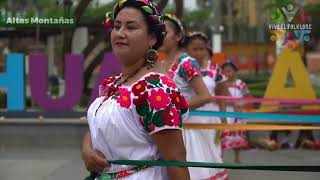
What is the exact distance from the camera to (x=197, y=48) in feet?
20.5

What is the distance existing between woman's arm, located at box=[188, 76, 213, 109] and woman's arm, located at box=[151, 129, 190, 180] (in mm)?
2368

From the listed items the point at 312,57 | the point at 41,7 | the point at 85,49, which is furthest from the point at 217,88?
the point at 312,57

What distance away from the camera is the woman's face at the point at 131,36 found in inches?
104

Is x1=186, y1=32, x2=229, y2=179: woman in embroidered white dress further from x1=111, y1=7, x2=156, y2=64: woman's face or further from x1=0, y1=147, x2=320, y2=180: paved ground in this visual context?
x1=111, y1=7, x2=156, y2=64: woman's face

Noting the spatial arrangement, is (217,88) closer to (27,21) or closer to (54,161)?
(54,161)

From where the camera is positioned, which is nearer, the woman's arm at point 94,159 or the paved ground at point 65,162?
the woman's arm at point 94,159

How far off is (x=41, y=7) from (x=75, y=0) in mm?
640

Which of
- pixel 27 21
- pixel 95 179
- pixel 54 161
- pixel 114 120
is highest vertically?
pixel 27 21

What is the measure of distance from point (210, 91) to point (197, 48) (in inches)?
17.1

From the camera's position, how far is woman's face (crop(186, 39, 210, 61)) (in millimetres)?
6258

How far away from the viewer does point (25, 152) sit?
9.96 meters

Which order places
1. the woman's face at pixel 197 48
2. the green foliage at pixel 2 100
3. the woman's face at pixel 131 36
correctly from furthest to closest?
1. the green foliage at pixel 2 100
2. the woman's face at pixel 197 48
3. the woman's face at pixel 131 36

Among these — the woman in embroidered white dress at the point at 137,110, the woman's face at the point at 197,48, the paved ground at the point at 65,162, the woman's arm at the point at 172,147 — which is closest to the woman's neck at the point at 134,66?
the woman in embroidered white dress at the point at 137,110

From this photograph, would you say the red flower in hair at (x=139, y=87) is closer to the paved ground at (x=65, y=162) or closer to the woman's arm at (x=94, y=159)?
the woman's arm at (x=94, y=159)
